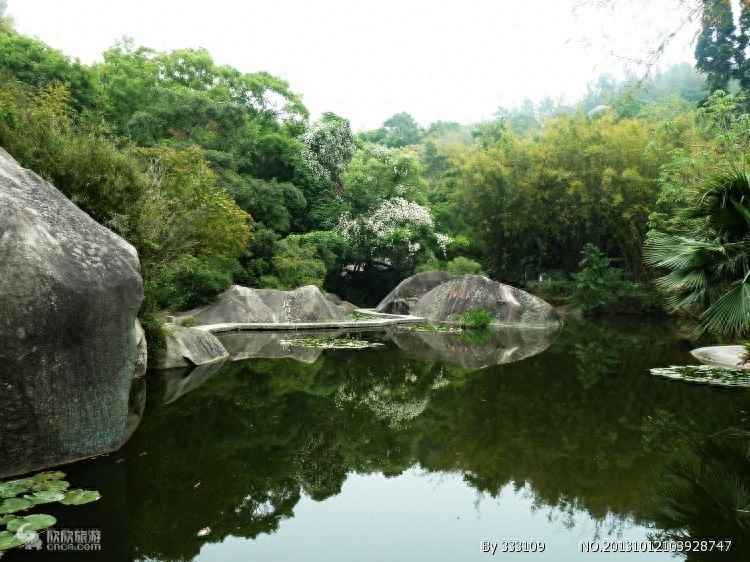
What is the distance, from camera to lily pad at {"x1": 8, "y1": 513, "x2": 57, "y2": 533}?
116 inches

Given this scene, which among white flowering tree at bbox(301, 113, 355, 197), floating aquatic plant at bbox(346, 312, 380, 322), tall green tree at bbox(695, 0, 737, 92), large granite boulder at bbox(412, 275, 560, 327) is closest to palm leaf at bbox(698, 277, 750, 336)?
large granite boulder at bbox(412, 275, 560, 327)

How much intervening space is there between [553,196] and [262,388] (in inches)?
814

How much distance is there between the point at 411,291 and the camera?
71.5 feet

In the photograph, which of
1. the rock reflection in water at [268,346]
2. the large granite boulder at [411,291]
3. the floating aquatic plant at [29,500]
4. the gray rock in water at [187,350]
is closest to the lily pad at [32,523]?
the floating aquatic plant at [29,500]

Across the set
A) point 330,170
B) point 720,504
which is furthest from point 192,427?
point 330,170

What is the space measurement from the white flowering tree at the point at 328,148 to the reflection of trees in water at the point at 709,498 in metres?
22.5

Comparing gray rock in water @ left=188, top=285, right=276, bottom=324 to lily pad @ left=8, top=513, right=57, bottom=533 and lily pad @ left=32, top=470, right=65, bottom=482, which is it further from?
lily pad @ left=8, top=513, right=57, bottom=533

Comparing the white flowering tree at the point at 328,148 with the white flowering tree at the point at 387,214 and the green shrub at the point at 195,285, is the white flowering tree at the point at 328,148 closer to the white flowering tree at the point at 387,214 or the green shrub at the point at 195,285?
the white flowering tree at the point at 387,214

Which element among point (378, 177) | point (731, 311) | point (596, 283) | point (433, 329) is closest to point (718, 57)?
point (596, 283)

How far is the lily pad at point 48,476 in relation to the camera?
363 cm

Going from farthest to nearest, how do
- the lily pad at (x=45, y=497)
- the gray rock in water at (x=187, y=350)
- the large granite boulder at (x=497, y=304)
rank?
the large granite boulder at (x=497, y=304)
the gray rock in water at (x=187, y=350)
the lily pad at (x=45, y=497)

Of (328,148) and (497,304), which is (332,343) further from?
(328,148)

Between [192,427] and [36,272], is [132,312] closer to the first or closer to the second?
[36,272]

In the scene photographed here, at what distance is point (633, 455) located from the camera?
4.59 m
